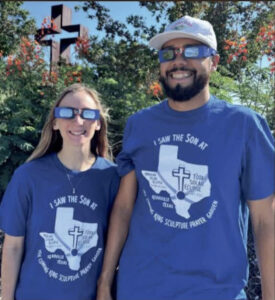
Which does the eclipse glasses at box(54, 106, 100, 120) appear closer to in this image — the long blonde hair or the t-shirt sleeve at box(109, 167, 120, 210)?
the long blonde hair

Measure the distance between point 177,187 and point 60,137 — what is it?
916mm

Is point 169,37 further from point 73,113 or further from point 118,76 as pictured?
point 118,76

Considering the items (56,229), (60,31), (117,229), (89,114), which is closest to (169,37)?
(89,114)

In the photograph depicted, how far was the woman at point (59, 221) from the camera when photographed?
210 centimetres

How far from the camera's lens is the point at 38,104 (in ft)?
20.0

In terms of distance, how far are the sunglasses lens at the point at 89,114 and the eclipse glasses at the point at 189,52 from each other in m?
0.51

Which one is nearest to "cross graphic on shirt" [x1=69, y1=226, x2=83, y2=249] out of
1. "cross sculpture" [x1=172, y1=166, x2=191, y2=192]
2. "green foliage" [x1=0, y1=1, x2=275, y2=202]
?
"cross sculpture" [x1=172, y1=166, x2=191, y2=192]

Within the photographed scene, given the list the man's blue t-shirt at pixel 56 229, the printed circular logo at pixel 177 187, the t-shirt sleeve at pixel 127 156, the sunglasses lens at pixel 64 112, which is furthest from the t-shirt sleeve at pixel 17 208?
the printed circular logo at pixel 177 187

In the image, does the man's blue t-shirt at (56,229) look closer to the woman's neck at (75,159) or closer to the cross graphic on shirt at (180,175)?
the woman's neck at (75,159)

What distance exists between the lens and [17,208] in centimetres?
215

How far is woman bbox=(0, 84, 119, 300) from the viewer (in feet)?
6.88

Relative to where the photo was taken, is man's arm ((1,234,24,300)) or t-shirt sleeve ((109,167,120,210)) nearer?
man's arm ((1,234,24,300))

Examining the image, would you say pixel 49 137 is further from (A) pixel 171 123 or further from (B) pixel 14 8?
(B) pixel 14 8

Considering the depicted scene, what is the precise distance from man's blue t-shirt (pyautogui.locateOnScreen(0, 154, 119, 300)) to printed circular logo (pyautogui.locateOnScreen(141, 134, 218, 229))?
1.27 ft
